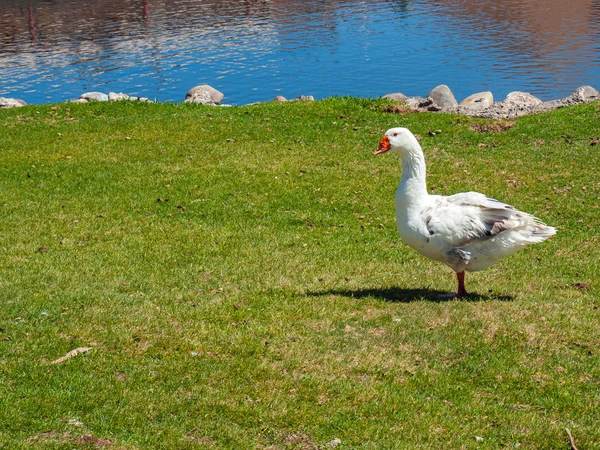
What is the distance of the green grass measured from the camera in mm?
7297

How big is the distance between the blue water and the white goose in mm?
25789

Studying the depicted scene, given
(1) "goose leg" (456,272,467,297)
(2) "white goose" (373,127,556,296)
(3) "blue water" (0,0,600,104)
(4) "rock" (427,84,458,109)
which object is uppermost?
(2) "white goose" (373,127,556,296)

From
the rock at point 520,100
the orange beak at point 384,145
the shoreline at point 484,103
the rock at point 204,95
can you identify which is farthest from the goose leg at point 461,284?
the rock at point 204,95

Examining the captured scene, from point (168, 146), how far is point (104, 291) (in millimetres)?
9978

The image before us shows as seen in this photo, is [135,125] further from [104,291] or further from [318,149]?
[104,291]

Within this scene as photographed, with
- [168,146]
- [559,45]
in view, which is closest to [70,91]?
[168,146]

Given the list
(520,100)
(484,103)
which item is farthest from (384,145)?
(520,100)

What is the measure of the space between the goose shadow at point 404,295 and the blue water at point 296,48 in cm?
2542

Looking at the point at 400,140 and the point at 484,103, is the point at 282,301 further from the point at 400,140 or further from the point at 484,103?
the point at 484,103

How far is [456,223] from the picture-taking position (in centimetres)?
1006

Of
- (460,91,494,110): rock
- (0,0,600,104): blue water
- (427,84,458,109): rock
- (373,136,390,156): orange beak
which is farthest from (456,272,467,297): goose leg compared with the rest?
(0,0,600,104): blue water

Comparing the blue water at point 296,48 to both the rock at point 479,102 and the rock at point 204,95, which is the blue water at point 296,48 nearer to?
the rock at point 204,95

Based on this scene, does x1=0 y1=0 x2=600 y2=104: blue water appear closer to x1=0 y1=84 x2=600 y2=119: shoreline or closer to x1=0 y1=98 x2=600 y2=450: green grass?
x1=0 y1=84 x2=600 y2=119: shoreline

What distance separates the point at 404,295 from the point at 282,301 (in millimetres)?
1887
